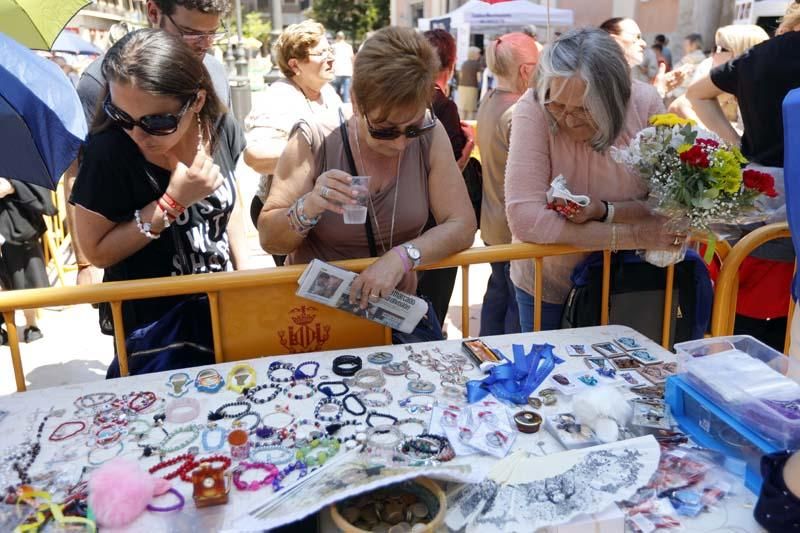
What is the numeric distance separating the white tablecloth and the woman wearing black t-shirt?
0.40 metres

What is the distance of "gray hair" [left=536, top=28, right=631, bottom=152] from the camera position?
229 cm

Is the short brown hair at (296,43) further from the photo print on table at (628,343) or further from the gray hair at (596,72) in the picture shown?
the photo print on table at (628,343)

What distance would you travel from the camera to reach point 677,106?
13.6 feet

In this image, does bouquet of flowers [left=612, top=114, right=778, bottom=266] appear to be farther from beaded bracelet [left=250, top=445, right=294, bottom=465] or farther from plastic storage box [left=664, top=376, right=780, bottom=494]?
beaded bracelet [left=250, top=445, right=294, bottom=465]

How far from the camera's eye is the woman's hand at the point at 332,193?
2.01 m

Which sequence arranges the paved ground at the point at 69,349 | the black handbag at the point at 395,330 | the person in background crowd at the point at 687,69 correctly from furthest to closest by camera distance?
the person in background crowd at the point at 687,69 < the paved ground at the point at 69,349 < the black handbag at the point at 395,330

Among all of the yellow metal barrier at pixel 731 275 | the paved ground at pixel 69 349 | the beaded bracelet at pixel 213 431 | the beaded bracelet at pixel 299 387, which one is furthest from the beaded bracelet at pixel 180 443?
the paved ground at pixel 69 349

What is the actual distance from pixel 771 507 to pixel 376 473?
813 millimetres

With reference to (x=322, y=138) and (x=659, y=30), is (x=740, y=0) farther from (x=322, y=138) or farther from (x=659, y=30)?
(x=322, y=138)

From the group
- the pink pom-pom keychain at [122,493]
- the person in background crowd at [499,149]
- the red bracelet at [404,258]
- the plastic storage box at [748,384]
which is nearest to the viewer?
the pink pom-pom keychain at [122,493]

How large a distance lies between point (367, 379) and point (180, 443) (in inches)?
22.6

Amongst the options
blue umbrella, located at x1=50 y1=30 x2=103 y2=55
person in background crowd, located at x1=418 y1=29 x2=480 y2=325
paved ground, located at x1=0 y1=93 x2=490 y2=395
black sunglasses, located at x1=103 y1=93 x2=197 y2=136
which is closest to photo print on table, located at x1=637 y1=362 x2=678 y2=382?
person in background crowd, located at x1=418 y1=29 x2=480 y2=325

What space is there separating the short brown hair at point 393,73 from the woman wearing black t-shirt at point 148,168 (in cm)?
55

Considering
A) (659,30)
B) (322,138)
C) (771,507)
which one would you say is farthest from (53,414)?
(659,30)
